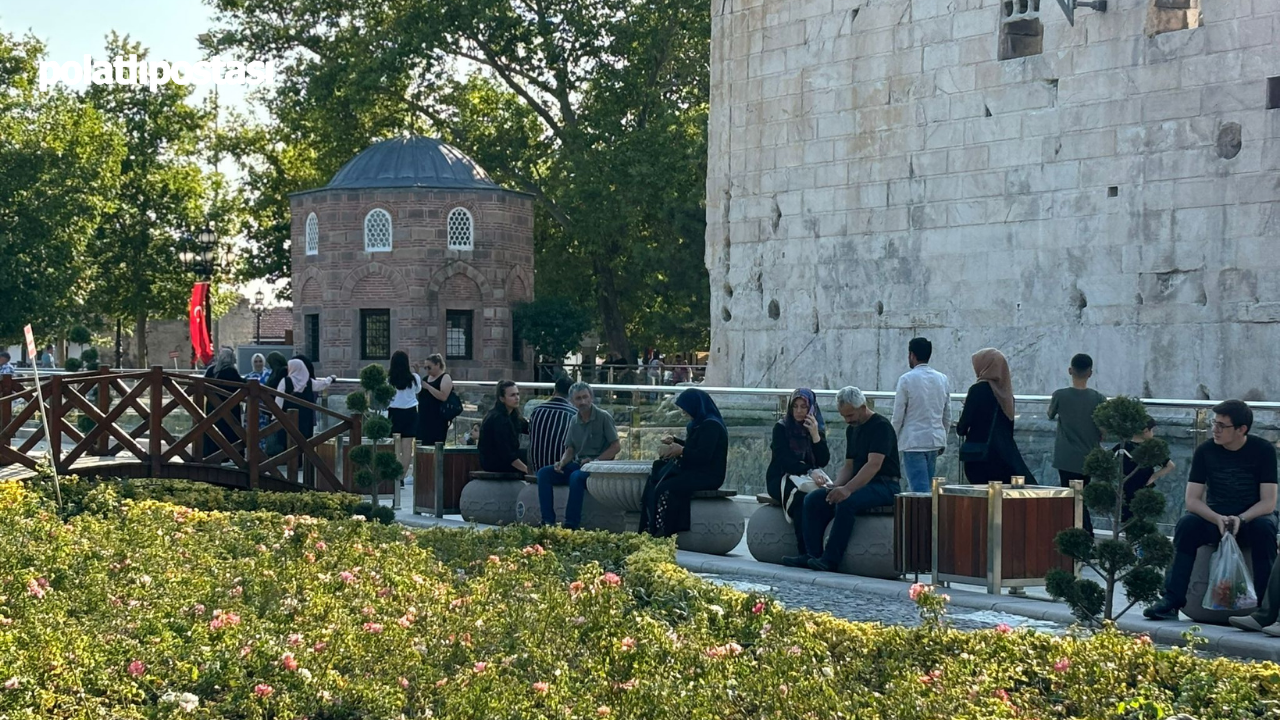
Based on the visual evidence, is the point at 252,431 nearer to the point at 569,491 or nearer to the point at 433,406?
the point at 433,406

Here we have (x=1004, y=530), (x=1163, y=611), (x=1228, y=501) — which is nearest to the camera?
(x=1228, y=501)

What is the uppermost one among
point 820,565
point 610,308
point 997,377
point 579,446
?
point 610,308

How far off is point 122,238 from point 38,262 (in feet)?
38.4

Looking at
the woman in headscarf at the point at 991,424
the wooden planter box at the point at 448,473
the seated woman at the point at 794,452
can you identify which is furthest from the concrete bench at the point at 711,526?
the wooden planter box at the point at 448,473

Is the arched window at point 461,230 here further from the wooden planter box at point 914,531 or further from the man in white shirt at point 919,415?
the wooden planter box at point 914,531

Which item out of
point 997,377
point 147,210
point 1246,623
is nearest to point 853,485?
point 997,377

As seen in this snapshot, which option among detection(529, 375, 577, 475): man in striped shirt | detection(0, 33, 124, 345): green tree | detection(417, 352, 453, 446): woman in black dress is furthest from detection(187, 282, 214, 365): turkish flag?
detection(529, 375, 577, 475): man in striped shirt

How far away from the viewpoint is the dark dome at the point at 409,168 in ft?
146

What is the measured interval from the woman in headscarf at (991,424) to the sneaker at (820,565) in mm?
1313

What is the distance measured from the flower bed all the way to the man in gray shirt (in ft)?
17.6

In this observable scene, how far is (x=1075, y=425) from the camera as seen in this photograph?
13.1 meters

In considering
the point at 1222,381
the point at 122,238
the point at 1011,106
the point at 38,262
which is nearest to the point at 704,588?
the point at 1222,381

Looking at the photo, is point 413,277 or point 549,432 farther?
point 413,277

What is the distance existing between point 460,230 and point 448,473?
2804cm
